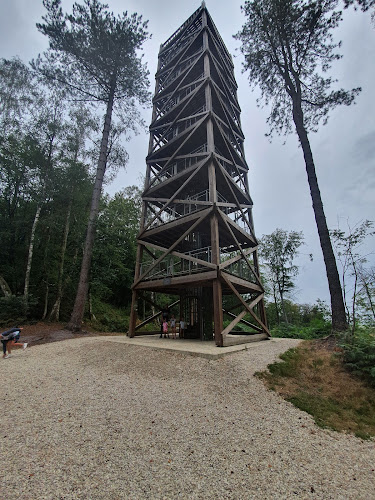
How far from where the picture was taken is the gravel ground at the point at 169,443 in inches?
88.2

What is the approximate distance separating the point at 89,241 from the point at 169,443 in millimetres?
12993

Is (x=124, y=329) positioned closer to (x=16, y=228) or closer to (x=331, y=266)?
(x=16, y=228)

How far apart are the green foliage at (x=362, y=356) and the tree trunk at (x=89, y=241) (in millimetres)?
12454

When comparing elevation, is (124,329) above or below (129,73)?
below

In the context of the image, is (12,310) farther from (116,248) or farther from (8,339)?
(116,248)

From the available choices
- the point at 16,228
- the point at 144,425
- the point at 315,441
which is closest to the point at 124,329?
the point at 16,228

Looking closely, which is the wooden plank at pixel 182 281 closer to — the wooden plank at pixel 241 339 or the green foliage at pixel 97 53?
the wooden plank at pixel 241 339

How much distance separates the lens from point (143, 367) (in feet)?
19.6

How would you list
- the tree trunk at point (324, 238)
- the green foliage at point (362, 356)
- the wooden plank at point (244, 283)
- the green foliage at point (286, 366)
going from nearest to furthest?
1. the green foliage at point (362, 356)
2. the green foliage at point (286, 366)
3. the tree trunk at point (324, 238)
4. the wooden plank at point (244, 283)

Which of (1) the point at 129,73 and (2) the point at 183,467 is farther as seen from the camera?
(1) the point at 129,73

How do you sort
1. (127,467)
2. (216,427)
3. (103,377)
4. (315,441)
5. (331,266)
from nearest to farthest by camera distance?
(127,467) < (315,441) < (216,427) < (103,377) < (331,266)

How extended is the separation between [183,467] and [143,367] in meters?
3.69

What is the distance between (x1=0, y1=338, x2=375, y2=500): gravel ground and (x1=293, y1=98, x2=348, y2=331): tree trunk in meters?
4.93

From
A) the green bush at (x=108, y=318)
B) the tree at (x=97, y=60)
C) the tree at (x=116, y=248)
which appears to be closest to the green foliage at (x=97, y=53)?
the tree at (x=97, y=60)
